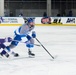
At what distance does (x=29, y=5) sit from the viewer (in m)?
28.7

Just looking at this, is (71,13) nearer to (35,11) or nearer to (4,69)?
(35,11)

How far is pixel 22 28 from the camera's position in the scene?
6.67 metres

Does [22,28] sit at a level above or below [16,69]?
above

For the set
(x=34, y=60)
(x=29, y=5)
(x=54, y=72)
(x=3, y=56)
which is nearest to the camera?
(x=54, y=72)

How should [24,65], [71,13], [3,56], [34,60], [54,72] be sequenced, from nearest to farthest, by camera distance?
[54,72] < [24,65] < [34,60] < [3,56] < [71,13]

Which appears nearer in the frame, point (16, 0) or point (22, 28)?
point (22, 28)

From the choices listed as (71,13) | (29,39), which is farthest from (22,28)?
(71,13)

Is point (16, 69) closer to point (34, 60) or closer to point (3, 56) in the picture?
point (34, 60)

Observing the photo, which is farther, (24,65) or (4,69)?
(24,65)

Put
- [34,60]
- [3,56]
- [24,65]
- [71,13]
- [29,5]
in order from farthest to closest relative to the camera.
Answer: [29,5] < [71,13] < [3,56] < [34,60] < [24,65]

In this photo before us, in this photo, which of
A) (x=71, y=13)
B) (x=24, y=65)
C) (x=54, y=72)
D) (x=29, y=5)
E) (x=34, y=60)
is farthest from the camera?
(x=29, y=5)

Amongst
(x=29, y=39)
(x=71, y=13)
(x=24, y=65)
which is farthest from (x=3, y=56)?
(x=71, y=13)

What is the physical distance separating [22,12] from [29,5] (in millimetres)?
1008

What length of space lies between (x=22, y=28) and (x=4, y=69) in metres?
1.48
